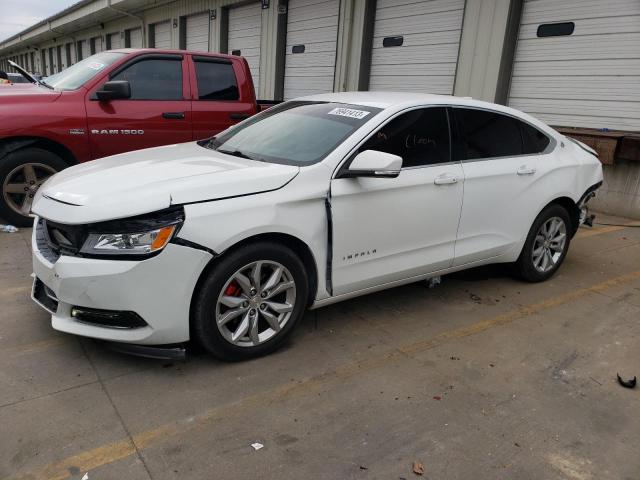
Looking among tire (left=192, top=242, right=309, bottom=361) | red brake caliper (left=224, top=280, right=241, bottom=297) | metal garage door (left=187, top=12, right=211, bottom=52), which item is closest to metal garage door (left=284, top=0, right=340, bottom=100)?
metal garage door (left=187, top=12, right=211, bottom=52)

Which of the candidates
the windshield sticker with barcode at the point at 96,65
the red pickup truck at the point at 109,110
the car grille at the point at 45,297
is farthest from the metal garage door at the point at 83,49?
the car grille at the point at 45,297

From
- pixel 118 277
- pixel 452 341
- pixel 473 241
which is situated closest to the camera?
pixel 118 277

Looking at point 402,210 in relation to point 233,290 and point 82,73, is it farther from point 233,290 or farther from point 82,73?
point 82,73

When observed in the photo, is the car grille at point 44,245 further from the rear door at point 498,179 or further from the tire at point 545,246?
the tire at point 545,246

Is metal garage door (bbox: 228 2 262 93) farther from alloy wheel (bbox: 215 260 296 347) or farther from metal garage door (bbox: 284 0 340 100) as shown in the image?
alloy wheel (bbox: 215 260 296 347)

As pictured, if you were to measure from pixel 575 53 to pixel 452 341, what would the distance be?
6.35 m

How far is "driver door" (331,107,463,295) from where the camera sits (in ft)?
11.0

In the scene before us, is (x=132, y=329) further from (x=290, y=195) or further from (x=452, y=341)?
(x=452, y=341)

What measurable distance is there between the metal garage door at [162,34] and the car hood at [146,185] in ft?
57.3

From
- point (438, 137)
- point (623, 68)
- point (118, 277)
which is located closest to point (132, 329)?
point (118, 277)

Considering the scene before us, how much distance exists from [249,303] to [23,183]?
12.3 ft

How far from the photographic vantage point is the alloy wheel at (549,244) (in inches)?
182

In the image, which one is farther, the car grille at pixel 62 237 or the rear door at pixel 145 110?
the rear door at pixel 145 110

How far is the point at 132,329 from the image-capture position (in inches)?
111
